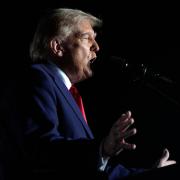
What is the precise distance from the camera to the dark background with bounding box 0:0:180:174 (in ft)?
9.14

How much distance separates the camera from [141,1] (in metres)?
2.94

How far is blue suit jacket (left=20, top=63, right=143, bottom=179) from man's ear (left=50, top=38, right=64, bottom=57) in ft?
0.61

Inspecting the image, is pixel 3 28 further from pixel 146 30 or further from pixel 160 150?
pixel 160 150

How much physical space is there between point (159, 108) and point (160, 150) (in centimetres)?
26

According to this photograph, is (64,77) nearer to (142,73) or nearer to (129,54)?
(142,73)

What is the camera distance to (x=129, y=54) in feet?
9.96

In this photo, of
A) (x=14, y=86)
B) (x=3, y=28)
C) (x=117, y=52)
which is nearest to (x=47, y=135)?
(x=14, y=86)

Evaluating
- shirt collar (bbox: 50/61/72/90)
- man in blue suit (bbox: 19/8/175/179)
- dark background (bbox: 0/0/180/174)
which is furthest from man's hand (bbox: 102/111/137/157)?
dark background (bbox: 0/0/180/174)

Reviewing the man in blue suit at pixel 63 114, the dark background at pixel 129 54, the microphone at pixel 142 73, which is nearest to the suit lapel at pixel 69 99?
the man in blue suit at pixel 63 114

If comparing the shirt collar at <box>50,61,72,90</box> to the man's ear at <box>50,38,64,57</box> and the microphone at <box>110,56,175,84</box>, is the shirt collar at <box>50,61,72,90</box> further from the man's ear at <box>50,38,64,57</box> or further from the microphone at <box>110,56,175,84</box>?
the microphone at <box>110,56,175,84</box>

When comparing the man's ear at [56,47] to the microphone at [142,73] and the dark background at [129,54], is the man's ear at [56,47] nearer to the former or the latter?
the dark background at [129,54]

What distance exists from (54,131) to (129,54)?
134 cm

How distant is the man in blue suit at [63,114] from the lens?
1.63m

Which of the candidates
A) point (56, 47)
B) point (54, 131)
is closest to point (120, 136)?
point (54, 131)
